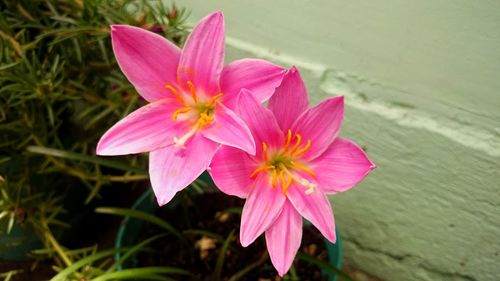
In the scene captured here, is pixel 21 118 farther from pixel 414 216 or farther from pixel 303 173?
pixel 414 216

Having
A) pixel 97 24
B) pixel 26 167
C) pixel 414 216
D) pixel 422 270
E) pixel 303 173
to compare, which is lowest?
pixel 422 270

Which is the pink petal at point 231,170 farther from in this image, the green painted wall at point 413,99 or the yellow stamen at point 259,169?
the green painted wall at point 413,99

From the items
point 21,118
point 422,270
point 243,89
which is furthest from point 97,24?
point 422,270

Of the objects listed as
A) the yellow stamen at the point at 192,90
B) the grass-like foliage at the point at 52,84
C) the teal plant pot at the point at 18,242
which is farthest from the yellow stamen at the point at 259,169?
the teal plant pot at the point at 18,242

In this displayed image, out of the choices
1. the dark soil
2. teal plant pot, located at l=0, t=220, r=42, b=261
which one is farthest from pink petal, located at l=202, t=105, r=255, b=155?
teal plant pot, located at l=0, t=220, r=42, b=261

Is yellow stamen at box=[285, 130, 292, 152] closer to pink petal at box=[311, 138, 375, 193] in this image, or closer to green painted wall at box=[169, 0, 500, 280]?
pink petal at box=[311, 138, 375, 193]

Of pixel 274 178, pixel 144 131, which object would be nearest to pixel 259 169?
pixel 274 178

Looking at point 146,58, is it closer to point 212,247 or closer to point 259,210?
point 259,210
